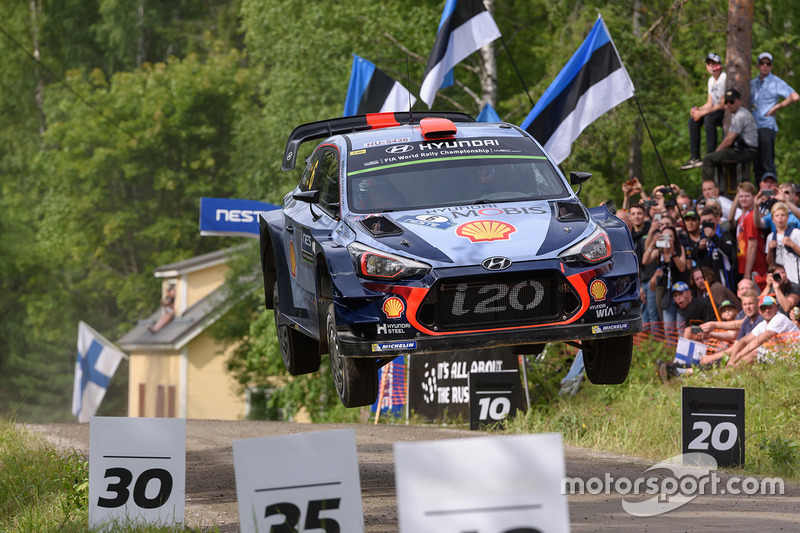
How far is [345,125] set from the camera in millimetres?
11031

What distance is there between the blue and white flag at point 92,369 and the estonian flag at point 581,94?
55.2 ft

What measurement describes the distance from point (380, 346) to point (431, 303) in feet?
1.55

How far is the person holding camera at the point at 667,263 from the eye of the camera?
14.2 metres

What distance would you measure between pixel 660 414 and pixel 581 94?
3805 millimetres

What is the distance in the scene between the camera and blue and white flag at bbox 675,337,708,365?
13930mm

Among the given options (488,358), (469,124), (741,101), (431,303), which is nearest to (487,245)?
(431,303)

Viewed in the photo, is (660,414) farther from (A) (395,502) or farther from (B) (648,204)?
(A) (395,502)

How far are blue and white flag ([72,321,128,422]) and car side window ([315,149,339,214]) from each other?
18.6 meters

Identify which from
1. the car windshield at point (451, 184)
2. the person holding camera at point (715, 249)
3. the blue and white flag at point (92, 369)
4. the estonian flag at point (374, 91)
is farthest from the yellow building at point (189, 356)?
the car windshield at point (451, 184)

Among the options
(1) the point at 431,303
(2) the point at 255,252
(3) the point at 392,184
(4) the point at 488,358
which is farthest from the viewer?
(2) the point at 255,252

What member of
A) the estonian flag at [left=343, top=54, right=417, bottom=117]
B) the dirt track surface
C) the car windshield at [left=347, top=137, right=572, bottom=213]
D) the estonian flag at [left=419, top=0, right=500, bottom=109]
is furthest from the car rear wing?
the estonian flag at [left=343, top=54, right=417, bottom=117]

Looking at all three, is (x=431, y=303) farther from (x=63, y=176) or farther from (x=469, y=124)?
(x=63, y=176)

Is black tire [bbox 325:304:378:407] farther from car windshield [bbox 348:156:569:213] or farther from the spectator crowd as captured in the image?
the spectator crowd

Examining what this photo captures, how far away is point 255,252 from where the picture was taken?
113 ft
